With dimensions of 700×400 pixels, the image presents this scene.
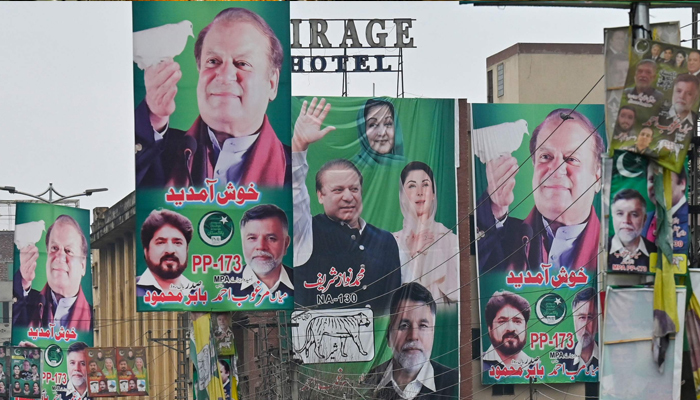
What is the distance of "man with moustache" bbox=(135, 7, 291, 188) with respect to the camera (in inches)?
1677

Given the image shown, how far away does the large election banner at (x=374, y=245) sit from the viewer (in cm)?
6462

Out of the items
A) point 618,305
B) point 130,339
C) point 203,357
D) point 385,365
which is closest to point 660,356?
point 618,305

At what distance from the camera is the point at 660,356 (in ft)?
78.9

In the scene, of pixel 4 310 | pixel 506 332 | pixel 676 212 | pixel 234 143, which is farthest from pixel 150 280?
pixel 4 310

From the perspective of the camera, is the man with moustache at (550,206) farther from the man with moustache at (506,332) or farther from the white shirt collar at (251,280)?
the white shirt collar at (251,280)

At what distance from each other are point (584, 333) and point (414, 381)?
8.40m

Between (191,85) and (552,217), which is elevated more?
(191,85)

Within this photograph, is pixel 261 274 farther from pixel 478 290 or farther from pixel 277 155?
pixel 478 290

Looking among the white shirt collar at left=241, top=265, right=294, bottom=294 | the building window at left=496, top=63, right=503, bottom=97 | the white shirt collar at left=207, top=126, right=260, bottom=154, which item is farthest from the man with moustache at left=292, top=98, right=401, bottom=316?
the white shirt collar at left=241, top=265, right=294, bottom=294

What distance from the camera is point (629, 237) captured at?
949 inches

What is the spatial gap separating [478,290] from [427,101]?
8926mm

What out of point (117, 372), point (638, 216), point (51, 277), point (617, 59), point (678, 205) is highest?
point (617, 59)

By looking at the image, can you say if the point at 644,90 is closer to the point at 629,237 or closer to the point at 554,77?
the point at 629,237

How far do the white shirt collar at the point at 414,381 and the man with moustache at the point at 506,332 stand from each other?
2514 millimetres
